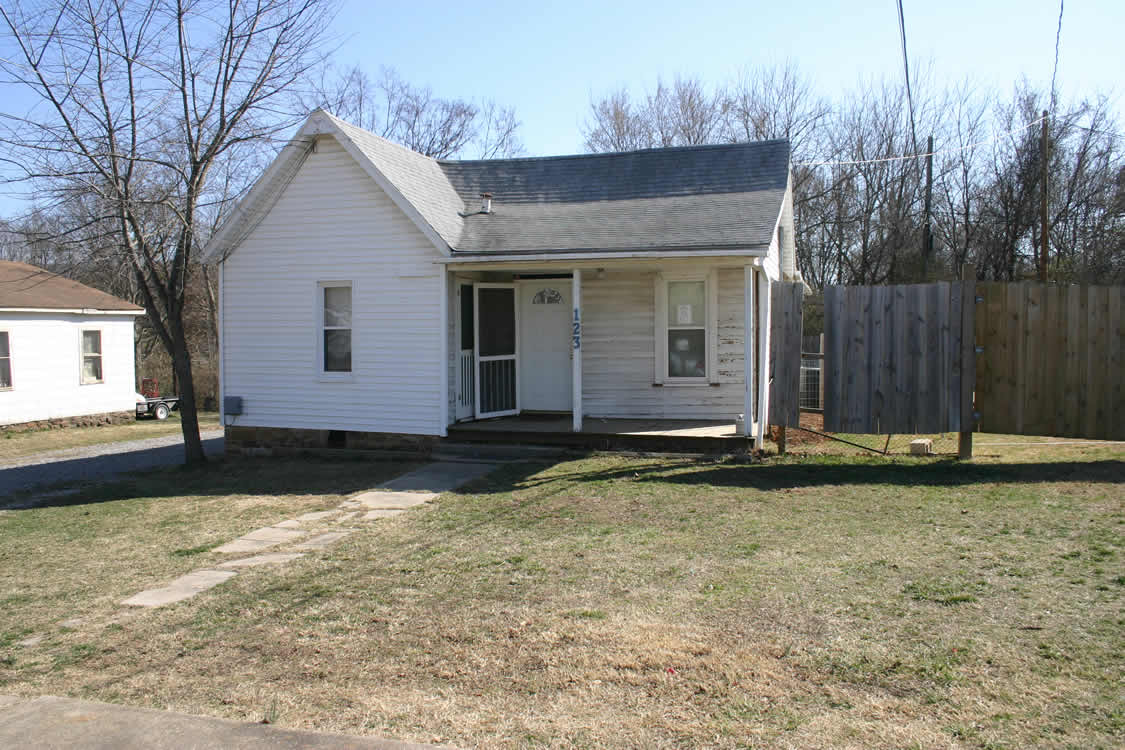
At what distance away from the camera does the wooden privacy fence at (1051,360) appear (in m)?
10.3

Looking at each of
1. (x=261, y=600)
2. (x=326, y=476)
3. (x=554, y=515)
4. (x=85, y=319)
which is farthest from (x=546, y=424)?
(x=85, y=319)

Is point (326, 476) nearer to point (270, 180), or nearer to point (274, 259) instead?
point (274, 259)

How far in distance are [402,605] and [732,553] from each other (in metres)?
2.67

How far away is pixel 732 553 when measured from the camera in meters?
6.87

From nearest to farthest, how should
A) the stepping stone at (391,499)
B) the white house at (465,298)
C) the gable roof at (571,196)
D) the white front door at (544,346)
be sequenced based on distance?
1. the stepping stone at (391,499)
2. the gable roof at (571,196)
3. the white house at (465,298)
4. the white front door at (544,346)

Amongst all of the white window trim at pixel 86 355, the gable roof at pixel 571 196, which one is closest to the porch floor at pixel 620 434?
the gable roof at pixel 571 196

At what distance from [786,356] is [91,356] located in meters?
18.2

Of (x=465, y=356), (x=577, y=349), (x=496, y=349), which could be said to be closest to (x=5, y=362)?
(x=465, y=356)

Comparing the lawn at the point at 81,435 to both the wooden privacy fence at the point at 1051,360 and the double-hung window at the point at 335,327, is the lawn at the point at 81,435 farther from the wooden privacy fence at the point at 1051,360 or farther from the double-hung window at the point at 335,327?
the wooden privacy fence at the point at 1051,360

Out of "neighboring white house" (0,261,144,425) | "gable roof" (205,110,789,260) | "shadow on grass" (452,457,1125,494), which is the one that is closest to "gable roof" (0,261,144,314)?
"neighboring white house" (0,261,144,425)

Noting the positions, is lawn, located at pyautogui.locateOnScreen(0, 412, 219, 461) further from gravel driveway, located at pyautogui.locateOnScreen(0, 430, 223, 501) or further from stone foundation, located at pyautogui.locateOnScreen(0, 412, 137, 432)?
gravel driveway, located at pyautogui.locateOnScreen(0, 430, 223, 501)

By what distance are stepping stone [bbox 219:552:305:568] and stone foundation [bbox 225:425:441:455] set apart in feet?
16.5

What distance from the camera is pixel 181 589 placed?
258 inches

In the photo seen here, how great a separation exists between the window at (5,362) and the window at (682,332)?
15168 millimetres
